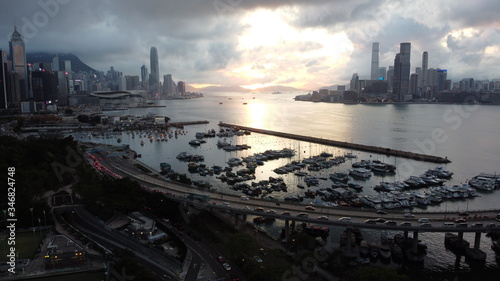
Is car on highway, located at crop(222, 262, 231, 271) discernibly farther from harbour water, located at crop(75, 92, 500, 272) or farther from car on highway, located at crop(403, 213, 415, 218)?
car on highway, located at crop(403, 213, 415, 218)

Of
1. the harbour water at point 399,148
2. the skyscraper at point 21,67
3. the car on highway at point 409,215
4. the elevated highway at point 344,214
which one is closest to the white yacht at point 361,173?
the harbour water at point 399,148

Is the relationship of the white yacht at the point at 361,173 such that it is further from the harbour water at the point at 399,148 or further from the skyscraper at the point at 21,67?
the skyscraper at the point at 21,67

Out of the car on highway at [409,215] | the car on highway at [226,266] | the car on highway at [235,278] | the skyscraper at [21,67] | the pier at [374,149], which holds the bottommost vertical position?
the car on highway at [235,278]

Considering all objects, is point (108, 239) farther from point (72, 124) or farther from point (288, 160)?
point (72, 124)

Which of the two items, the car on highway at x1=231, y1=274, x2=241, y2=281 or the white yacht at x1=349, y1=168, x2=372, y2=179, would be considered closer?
the car on highway at x1=231, y1=274, x2=241, y2=281

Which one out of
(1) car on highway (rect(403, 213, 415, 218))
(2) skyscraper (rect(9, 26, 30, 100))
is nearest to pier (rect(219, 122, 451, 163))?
(1) car on highway (rect(403, 213, 415, 218))

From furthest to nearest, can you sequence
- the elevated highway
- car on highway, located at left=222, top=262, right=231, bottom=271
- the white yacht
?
the white yacht
the elevated highway
car on highway, located at left=222, top=262, right=231, bottom=271

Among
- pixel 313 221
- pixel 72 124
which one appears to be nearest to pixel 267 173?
pixel 313 221

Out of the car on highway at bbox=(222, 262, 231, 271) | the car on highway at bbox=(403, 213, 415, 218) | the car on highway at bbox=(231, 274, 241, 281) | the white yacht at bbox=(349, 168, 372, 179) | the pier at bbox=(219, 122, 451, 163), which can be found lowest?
the car on highway at bbox=(231, 274, 241, 281)

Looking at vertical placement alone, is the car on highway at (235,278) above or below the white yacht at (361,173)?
below

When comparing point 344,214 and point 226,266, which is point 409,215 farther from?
point 226,266

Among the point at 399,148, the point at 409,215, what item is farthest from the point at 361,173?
the point at 399,148
